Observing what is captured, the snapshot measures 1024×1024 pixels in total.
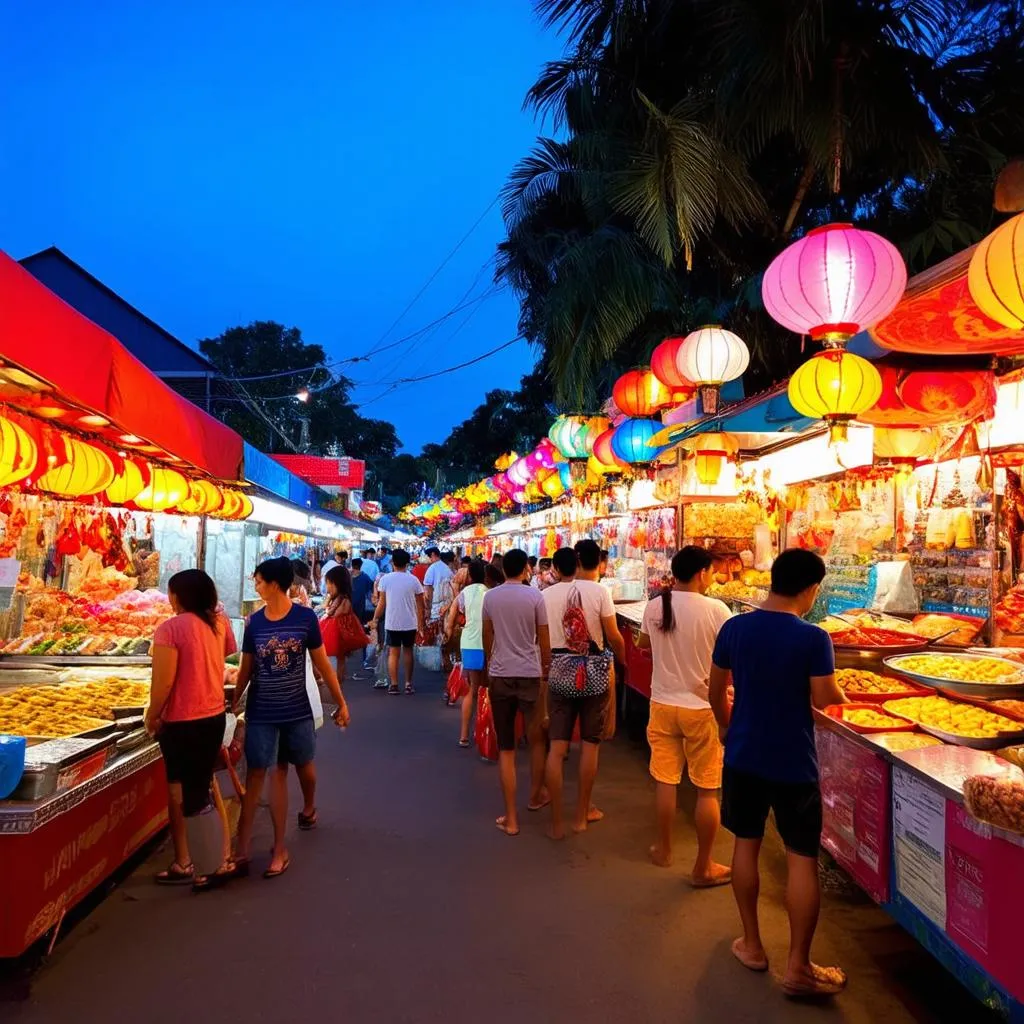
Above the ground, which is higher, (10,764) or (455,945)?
(10,764)

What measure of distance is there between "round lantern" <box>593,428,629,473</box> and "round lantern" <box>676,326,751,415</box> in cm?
234

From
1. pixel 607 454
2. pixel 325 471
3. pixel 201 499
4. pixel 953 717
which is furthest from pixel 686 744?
pixel 325 471

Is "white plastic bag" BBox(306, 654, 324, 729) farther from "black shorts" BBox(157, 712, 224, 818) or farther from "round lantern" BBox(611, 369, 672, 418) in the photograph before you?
"round lantern" BBox(611, 369, 672, 418)

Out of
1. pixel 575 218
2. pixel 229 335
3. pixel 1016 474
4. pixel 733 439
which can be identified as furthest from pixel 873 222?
pixel 229 335

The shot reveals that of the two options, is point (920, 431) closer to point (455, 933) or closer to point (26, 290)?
point (455, 933)

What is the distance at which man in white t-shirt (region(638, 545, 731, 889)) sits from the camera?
15.3 feet

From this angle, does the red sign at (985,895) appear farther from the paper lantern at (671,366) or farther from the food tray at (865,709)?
the paper lantern at (671,366)

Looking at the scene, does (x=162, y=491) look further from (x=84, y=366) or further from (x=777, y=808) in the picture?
(x=777, y=808)

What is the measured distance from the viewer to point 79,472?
6.04 m

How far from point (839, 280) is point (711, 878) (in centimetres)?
357

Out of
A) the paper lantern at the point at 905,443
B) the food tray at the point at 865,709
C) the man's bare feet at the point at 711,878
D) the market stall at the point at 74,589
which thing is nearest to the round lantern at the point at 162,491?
the market stall at the point at 74,589

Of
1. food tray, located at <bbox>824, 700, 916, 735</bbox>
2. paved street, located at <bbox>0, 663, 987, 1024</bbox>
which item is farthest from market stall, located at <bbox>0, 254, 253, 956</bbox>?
food tray, located at <bbox>824, 700, 916, 735</bbox>

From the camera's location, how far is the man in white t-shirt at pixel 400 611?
421 inches

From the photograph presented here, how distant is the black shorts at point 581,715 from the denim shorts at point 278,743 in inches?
64.9
